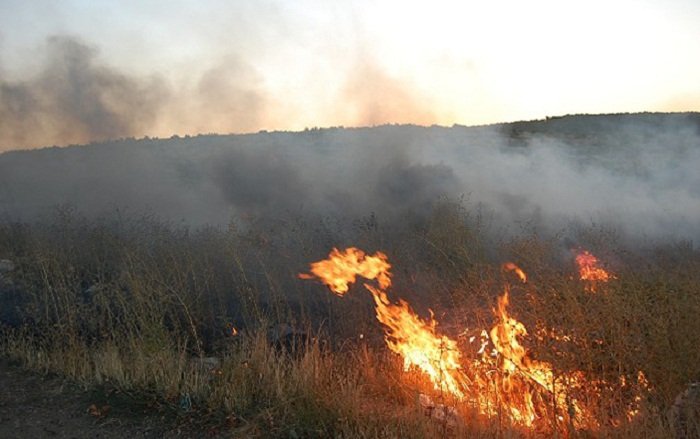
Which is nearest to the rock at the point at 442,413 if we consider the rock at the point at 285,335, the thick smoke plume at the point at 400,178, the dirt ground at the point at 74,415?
the dirt ground at the point at 74,415

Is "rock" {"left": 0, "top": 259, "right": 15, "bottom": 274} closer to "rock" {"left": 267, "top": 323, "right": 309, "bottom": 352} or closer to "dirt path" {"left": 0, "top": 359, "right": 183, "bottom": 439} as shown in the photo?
"dirt path" {"left": 0, "top": 359, "right": 183, "bottom": 439}

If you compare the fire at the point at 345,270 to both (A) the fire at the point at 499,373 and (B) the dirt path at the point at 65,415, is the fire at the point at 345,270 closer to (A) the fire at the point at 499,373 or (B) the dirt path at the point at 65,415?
(A) the fire at the point at 499,373

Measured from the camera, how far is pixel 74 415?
4285mm

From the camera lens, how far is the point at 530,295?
424 centimetres

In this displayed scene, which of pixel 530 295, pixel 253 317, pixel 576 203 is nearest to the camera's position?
pixel 530 295

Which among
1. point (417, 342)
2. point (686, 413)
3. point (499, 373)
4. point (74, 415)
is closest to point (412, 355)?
point (417, 342)

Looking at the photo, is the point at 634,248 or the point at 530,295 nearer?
the point at 530,295

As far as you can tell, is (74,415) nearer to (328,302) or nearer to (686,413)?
(328,302)

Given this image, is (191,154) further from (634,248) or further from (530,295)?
(530,295)

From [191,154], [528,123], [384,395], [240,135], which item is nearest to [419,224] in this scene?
[384,395]

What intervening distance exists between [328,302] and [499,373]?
8.92ft

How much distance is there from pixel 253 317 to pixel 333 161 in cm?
1282

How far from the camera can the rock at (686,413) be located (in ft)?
10.7

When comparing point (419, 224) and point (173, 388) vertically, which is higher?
point (419, 224)
